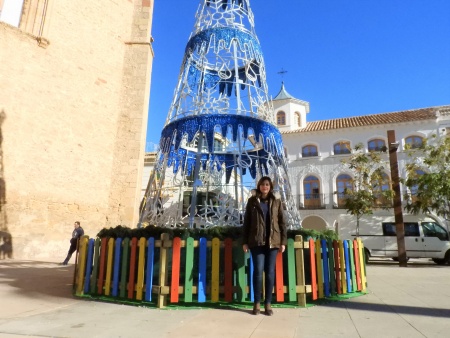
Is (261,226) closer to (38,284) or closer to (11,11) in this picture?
(38,284)

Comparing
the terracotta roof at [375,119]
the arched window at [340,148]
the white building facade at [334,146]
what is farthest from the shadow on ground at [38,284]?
the terracotta roof at [375,119]

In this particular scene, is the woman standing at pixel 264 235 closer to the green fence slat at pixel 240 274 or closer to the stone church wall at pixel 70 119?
the green fence slat at pixel 240 274

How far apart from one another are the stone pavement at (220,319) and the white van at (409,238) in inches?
392

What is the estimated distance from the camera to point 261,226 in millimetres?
3621

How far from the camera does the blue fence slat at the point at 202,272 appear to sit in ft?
12.4

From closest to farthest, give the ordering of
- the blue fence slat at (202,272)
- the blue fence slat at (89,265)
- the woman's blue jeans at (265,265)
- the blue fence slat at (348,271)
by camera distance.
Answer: the woman's blue jeans at (265,265)
the blue fence slat at (202,272)
the blue fence slat at (89,265)
the blue fence slat at (348,271)

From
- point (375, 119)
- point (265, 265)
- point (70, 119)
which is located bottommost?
point (265, 265)

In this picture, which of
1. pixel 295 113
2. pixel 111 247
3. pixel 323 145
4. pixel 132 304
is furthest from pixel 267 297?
pixel 295 113

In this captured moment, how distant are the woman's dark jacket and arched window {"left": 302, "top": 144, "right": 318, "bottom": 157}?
70.6 feet

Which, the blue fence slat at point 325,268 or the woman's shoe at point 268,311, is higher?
the blue fence slat at point 325,268

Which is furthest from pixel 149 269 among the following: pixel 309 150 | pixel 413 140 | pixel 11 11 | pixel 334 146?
pixel 413 140

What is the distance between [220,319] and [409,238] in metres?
13.1

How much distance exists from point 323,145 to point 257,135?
64.4ft

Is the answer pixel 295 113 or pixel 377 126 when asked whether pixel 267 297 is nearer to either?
pixel 377 126
